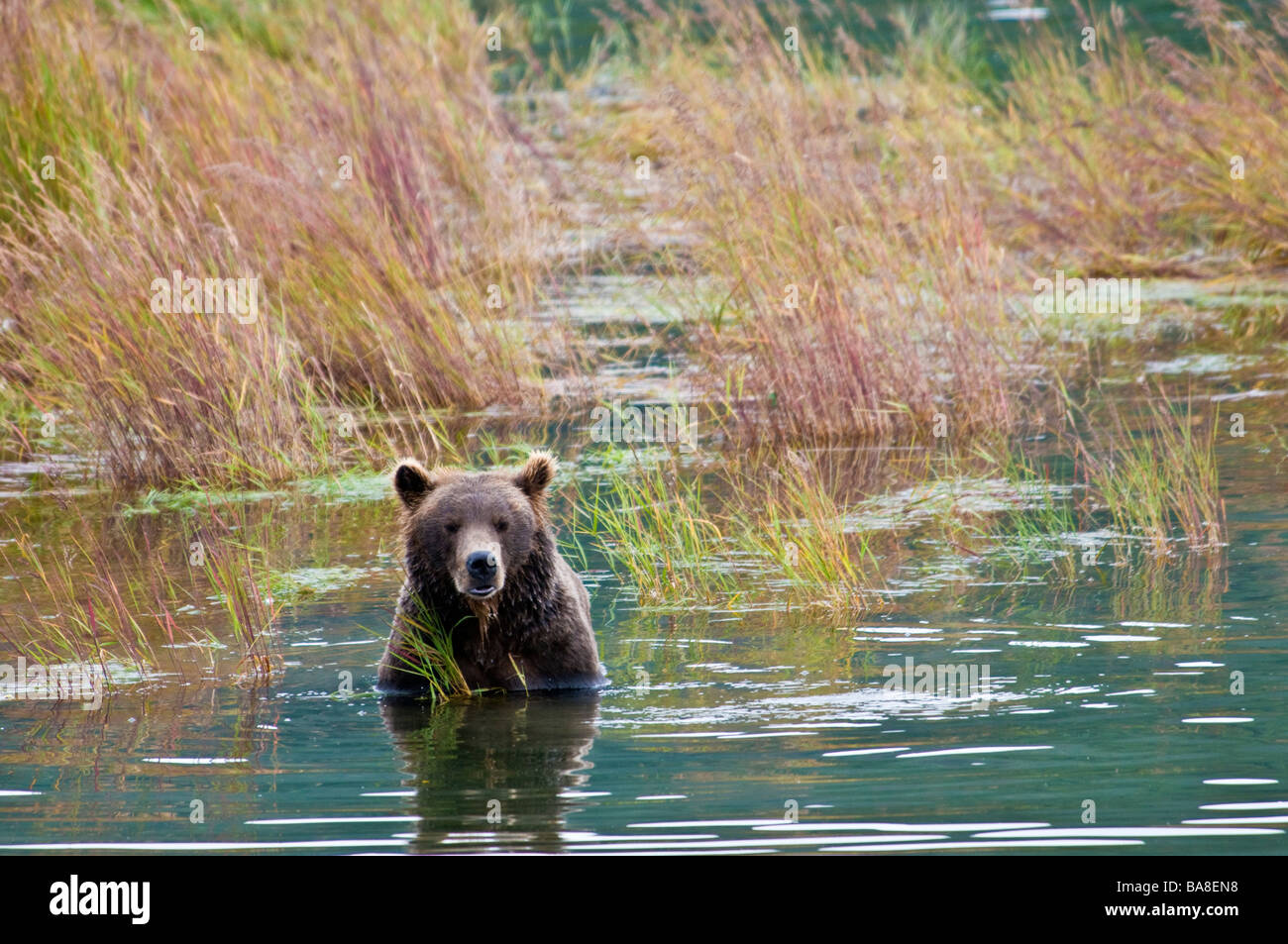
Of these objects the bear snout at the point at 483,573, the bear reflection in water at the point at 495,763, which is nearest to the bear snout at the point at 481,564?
the bear snout at the point at 483,573

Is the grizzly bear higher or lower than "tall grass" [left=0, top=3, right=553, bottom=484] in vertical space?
lower

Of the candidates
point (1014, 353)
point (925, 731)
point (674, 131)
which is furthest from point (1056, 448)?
point (925, 731)

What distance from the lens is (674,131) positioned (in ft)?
45.3

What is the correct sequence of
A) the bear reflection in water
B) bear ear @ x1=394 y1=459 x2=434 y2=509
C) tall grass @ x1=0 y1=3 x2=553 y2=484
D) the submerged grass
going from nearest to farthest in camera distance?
1. the bear reflection in water
2. bear ear @ x1=394 y1=459 x2=434 y2=509
3. the submerged grass
4. tall grass @ x1=0 y1=3 x2=553 y2=484

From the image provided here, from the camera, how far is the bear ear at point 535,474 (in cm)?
791

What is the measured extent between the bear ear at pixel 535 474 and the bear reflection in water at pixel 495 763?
81 centimetres

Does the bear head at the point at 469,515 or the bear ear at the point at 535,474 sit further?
the bear ear at the point at 535,474

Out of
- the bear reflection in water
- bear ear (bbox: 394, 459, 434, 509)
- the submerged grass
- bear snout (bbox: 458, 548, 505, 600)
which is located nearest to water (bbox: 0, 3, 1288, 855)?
the bear reflection in water

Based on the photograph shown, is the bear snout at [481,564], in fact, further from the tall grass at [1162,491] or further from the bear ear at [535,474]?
the tall grass at [1162,491]

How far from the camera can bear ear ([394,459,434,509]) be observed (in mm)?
7875

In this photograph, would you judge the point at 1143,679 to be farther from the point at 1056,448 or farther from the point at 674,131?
the point at 674,131

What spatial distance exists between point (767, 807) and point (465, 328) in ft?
24.7

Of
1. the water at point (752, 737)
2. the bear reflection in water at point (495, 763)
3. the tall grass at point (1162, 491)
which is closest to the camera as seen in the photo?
the water at point (752, 737)

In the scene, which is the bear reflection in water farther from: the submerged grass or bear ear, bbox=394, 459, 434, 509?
the submerged grass
